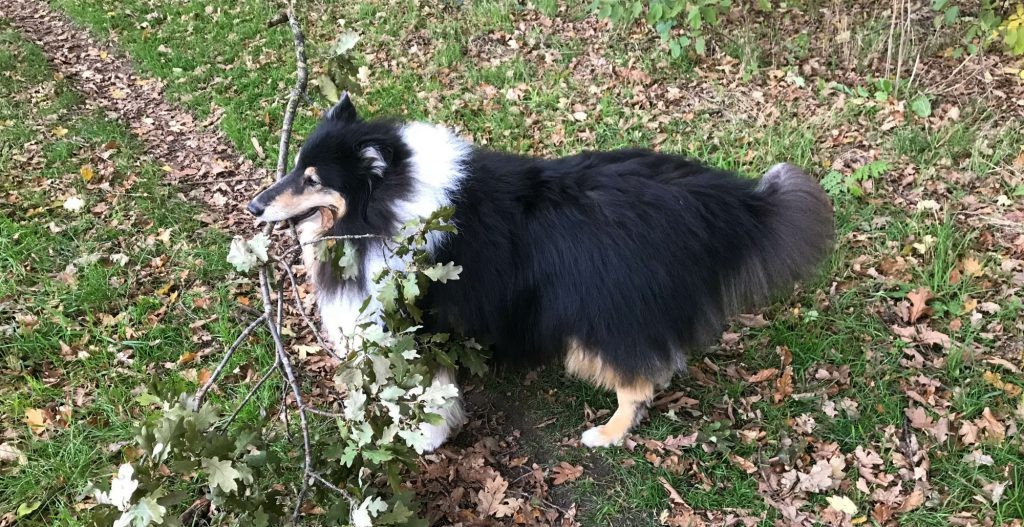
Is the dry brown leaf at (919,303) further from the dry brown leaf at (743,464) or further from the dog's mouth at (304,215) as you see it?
the dog's mouth at (304,215)

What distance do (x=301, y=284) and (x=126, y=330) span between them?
1.08 m

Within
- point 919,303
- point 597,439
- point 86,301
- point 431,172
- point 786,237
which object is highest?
point 431,172

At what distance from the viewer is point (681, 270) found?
263 cm

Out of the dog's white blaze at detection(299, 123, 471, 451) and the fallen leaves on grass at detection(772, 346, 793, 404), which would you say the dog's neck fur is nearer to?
the dog's white blaze at detection(299, 123, 471, 451)

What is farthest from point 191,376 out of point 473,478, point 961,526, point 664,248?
point 961,526

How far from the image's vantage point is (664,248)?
260 centimetres

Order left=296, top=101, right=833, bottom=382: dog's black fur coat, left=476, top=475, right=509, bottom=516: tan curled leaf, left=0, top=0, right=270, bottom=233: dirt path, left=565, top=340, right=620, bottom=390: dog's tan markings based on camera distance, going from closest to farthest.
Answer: left=296, top=101, right=833, bottom=382: dog's black fur coat, left=565, top=340, right=620, bottom=390: dog's tan markings, left=476, top=475, right=509, bottom=516: tan curled leaf, left=0, top=0, right=270, bottom=233: dirt path

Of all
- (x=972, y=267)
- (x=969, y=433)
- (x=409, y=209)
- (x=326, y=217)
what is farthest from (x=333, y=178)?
(x=972, y=267)

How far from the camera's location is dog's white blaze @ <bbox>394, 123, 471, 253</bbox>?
8.33 ft

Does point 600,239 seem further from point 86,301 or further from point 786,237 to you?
point 86,301

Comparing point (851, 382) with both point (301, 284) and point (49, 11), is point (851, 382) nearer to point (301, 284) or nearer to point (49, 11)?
point (301, 284)

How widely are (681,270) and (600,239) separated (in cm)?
39

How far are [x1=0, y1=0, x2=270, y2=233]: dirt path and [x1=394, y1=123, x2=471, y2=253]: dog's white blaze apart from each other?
102 inches

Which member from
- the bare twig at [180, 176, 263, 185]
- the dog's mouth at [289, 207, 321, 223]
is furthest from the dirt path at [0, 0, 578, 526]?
the dog's mouth at [289, 207, 321, 223]
